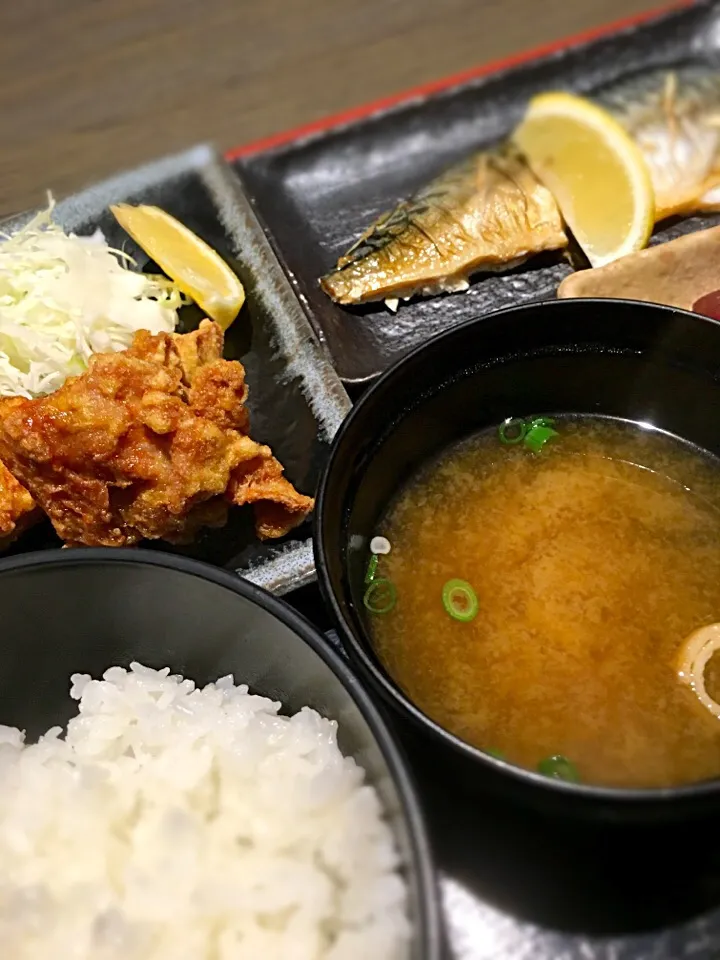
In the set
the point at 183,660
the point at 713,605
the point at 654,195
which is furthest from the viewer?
the point at 654,195

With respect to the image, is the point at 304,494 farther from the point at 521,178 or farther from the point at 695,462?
the point at 521,178

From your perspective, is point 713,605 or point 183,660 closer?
point 183,660

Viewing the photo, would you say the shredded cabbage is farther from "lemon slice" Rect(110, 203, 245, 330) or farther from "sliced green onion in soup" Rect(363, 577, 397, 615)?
"sliced green onion in soup" Rect(363, 577, 397, 615)

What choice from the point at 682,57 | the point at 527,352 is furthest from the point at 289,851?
the point at 682,57

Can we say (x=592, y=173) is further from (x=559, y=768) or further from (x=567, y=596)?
(x=559, y=768)

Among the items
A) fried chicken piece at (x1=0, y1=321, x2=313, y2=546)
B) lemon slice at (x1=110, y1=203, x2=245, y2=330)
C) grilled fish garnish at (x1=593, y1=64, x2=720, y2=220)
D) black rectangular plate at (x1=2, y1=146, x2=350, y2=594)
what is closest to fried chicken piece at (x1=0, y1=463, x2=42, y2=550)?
fried chicken piece at (x1=0, y1=321, x2=313, y2=546)

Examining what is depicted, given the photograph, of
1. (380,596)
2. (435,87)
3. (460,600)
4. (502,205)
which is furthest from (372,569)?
(435,87)
